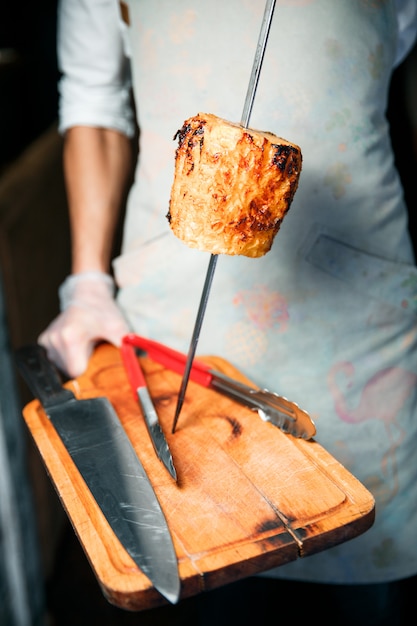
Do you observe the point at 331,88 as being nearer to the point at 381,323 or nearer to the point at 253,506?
the point at 381,323

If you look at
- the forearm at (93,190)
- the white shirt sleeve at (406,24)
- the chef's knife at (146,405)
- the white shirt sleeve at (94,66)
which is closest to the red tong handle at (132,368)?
the chef's knife at (146,405)

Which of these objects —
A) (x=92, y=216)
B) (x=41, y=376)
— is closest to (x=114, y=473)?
(x=41, y=376)

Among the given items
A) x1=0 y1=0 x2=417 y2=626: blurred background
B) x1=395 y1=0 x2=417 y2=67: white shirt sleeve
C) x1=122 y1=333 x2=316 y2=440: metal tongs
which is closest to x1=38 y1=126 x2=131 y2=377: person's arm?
x1=122 y1=333 x2=316 y2=440: metal tongs

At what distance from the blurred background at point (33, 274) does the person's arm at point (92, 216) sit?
31cm

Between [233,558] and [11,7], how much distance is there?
160 cm

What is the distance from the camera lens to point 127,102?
92 cm

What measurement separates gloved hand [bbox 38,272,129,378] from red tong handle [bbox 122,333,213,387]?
5cm

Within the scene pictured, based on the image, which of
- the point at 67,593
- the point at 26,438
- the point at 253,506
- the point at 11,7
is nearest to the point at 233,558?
the point at 253,506

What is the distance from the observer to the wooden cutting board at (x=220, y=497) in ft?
1.50

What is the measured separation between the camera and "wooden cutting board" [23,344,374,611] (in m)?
0.46

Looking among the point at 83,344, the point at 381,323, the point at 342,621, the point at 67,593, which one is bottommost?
the point at 67,593

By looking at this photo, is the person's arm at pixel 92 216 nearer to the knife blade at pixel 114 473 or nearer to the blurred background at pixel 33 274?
the knife blade at pixel 114 473

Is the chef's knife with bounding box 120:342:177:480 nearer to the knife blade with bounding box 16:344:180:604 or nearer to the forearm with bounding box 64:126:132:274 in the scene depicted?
the knife blade with bounding box 16:344:180:604

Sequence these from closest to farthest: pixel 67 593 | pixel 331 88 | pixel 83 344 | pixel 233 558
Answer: pixel 233 558 < pixel 331 88 < pixel 83 344 < pixel 67 593
